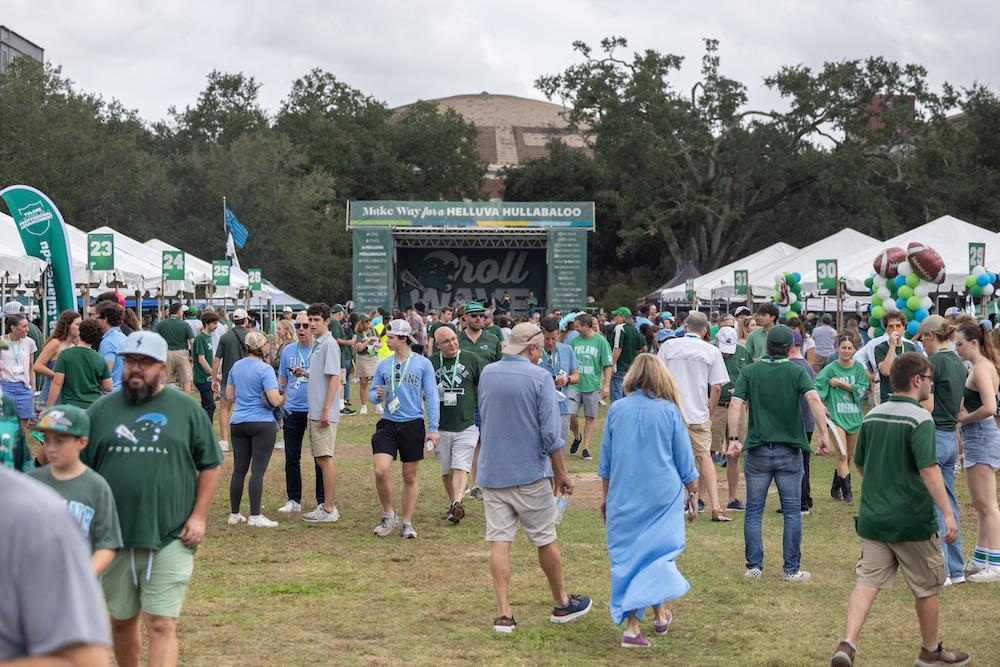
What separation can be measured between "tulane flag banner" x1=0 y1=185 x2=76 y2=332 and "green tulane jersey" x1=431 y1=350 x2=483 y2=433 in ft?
27.5

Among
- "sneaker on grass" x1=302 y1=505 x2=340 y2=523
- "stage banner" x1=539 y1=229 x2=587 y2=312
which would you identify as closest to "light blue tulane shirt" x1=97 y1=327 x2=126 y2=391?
"sneaker on grass" x1=302 y1=505 x2=340 y2=523

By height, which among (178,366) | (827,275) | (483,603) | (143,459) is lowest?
(483,603)

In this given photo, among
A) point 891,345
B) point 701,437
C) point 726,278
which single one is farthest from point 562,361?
point 726,278

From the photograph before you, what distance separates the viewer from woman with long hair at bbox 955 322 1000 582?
308 inches

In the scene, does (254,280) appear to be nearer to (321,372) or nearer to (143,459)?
(321,372)

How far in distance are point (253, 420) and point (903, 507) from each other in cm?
589

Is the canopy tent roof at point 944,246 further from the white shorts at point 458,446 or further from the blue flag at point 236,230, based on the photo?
the blue flag at point 236,230

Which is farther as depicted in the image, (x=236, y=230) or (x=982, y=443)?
(x=236, y=230)

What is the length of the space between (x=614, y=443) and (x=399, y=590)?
86.4 inches

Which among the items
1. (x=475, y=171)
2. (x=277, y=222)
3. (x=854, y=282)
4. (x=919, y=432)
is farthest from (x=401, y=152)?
(x=919, y=432)

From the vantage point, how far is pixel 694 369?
10469 millimetres

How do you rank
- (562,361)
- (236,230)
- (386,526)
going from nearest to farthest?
1. (386,526)
2. (562,361)
3. (236,230)

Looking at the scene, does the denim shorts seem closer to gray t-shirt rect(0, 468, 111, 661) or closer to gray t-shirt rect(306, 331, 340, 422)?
gray t-shirt rect(306, 331, 340, 422)

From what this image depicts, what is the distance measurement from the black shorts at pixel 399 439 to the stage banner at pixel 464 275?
4180cm
